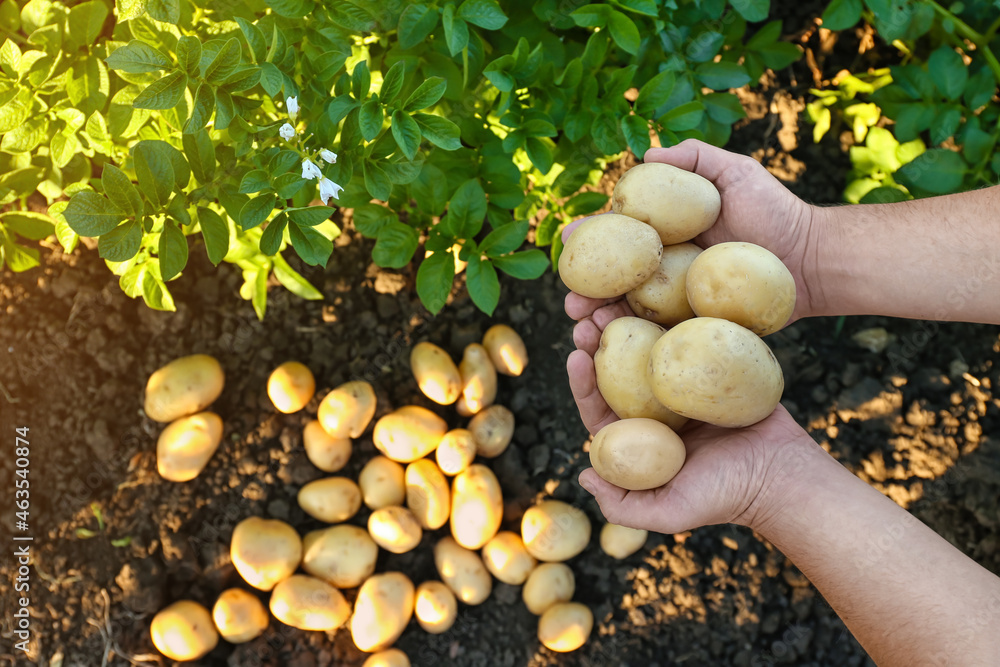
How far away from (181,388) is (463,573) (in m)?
1.06

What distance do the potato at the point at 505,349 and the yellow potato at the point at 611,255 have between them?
0.78 m

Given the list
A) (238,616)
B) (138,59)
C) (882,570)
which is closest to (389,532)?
(238,616)

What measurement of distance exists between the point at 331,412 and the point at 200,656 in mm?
831

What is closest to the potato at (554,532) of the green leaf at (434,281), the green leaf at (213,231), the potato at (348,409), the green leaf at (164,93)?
the potato at (348,409)

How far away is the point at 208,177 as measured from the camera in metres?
1.36

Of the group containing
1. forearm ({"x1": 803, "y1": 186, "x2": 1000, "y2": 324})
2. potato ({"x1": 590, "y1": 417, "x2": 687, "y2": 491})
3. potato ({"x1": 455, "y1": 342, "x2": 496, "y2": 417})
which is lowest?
potato ({"x1": 455, "y1": 342, "x2": 496, "y2": 417})

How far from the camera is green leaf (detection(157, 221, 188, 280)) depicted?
4.10 feet

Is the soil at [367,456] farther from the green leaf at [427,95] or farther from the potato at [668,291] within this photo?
the green leaf at [427,95]

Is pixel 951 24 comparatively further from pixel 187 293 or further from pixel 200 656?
pixel 200 656

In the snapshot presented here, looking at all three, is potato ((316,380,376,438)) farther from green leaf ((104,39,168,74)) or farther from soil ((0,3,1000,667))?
green leaf ((104,39,168,74))

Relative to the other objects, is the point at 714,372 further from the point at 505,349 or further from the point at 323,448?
the point at 323,448

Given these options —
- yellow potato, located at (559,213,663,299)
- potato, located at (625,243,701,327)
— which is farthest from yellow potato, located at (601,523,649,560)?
yellow potato, located at (559,213,663,299)

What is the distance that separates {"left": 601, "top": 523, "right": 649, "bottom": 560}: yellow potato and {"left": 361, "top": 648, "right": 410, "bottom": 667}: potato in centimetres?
72

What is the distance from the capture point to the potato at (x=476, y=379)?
227 cm
